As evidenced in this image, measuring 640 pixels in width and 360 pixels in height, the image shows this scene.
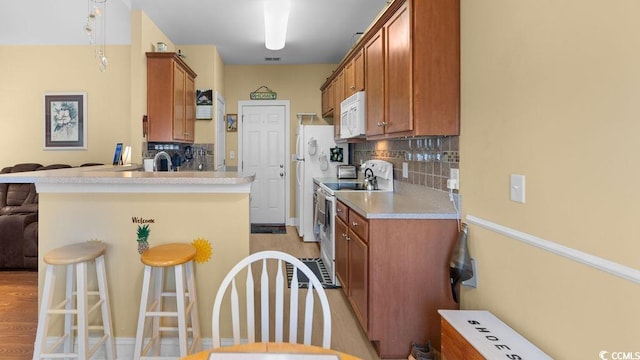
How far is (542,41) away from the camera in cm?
148

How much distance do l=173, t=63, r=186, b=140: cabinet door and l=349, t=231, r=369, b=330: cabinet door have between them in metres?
2.57

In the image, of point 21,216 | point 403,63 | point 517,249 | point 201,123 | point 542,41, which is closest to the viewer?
point 542,41

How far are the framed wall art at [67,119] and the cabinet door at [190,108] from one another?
1430 millimetres

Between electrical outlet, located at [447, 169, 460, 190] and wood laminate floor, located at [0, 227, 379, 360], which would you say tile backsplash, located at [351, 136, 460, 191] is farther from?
wood laminate floor, located at [0, 227, 379, 360]

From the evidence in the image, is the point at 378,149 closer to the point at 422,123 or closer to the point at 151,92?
the point at 422,123

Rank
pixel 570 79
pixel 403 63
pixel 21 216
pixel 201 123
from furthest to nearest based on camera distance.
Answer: pixel 201 123 < pixel 21 216 < pixel 403 63 < pixel 570 79

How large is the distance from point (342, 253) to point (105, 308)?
5.58 ft

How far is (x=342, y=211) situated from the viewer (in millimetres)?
2924

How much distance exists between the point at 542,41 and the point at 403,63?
957 millimetres

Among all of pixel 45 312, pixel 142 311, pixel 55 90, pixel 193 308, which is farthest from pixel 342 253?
pixel 55 90

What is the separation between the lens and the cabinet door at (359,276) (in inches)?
86.7

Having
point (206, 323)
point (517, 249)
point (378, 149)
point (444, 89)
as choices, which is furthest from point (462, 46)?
point (206, 323)

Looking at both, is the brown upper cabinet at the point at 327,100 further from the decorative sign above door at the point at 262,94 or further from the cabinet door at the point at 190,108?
the cabinet door at the point at 190,108

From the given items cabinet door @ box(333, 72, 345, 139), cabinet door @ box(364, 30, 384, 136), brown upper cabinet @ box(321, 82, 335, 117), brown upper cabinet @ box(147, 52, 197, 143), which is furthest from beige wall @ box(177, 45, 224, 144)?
cabinet door @ box(364, 30, 384, 136)
